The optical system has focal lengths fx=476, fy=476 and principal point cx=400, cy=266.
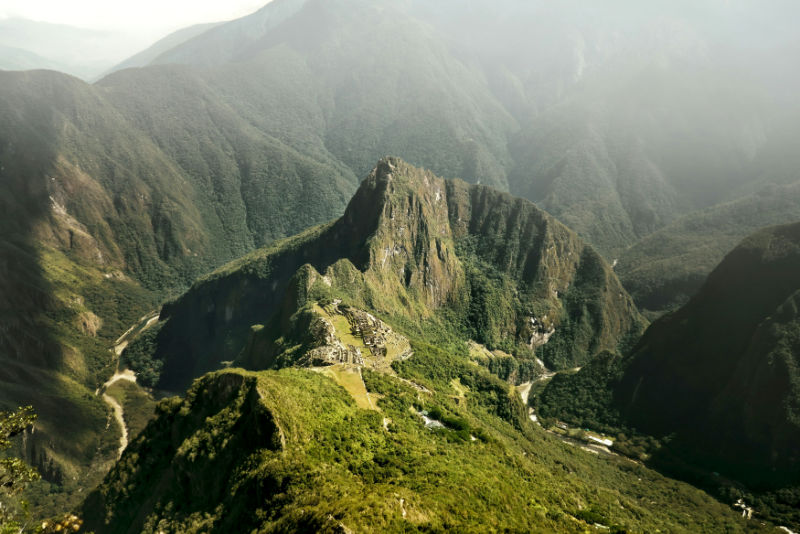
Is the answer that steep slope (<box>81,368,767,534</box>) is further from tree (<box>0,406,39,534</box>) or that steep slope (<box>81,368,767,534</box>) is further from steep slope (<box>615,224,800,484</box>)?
steep slope (<box>615,224,800,484</box>)

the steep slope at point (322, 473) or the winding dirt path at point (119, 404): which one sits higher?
the steep slope at point (322, 473)

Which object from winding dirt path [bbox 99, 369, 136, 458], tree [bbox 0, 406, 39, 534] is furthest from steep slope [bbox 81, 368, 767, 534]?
winding dirt path [bbox 99, 369, 136, 458]

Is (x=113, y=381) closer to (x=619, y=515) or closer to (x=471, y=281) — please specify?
(x=471, y=281)

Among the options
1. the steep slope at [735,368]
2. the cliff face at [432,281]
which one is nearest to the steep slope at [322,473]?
the steep slope at [735,368]

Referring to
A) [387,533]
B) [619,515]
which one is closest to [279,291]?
[619,515]

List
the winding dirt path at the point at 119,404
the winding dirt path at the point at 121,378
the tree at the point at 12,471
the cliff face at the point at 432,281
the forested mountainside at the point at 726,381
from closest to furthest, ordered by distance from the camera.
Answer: the tree at the point at 12,471 → the forested mountainside at the point at 726,381 → the winding dirt path at the point at 119,404 → the winding dirt path at the point at 121,378 → the cliff face at the point at 432,281

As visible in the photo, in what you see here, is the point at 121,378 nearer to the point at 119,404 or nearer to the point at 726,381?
the point at 119,404

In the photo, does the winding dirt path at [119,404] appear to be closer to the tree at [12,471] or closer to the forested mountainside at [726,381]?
the forested mountainside at [726,381]
